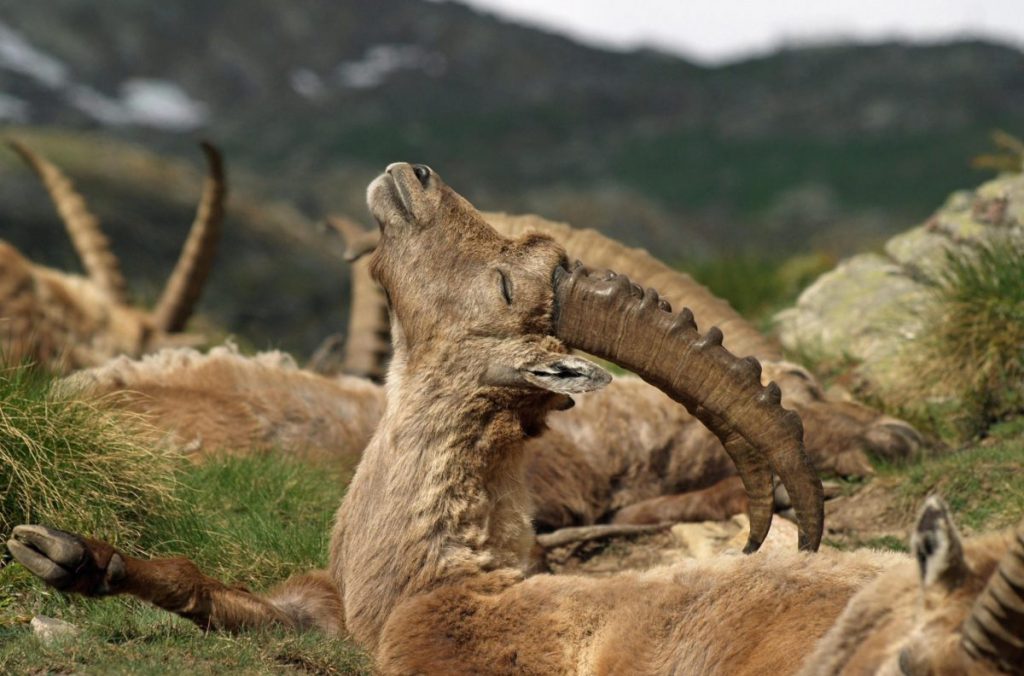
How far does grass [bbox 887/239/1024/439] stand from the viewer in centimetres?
838

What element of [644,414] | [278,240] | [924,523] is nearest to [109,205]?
[278,240]

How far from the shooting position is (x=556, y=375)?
213 inches

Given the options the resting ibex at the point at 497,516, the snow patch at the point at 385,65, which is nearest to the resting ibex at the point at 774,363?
the resting ibex at the point at 497,516

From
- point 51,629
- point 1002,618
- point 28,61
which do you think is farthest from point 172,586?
point 28,61

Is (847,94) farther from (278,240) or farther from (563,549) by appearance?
(563,549)

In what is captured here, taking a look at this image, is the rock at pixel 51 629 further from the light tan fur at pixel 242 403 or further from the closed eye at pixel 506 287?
the light tan fur at pixel 242 403

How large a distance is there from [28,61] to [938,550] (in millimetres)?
46644

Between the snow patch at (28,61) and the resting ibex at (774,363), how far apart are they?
39.4 m

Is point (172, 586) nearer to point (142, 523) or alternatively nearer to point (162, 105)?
point (142, 523)

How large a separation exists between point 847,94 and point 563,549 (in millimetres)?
46987

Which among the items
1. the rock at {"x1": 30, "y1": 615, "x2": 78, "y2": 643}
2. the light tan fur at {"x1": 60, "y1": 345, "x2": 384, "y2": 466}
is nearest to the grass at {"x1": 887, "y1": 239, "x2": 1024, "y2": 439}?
the light tan fur at {"x1": 60, "y1": 345, "x2": 384, "y2": 466}

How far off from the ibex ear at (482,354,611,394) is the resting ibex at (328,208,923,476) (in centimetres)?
232

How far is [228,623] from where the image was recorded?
5.27 m

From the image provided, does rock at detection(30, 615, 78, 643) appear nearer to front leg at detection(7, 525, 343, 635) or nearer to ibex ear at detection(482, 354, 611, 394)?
Result: front leg at detection(7, 525, 343, 635)
